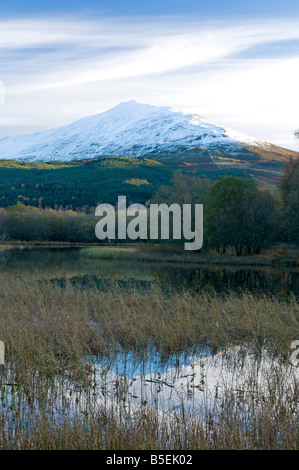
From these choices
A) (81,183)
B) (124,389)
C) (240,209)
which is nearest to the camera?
(124,389)

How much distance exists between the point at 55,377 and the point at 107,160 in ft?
579

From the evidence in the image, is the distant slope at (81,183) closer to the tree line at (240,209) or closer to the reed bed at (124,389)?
the tree line at (240,209)

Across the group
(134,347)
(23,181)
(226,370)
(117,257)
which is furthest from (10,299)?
(23,181)

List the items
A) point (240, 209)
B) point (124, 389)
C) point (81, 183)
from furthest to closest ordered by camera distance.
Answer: point (81, 183)
point (240, 209)
point (124, 389)

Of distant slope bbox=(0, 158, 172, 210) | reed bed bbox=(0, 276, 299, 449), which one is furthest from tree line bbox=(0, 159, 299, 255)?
distant slope bbox=(0, 158, 172, 210)

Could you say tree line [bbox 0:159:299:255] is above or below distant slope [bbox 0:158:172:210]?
below

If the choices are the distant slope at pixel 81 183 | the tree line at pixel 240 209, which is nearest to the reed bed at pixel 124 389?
the tree line at pixel 240 209

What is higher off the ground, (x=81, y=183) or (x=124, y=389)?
(x=81, y=183)

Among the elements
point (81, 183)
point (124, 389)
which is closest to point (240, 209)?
point (124, 389)

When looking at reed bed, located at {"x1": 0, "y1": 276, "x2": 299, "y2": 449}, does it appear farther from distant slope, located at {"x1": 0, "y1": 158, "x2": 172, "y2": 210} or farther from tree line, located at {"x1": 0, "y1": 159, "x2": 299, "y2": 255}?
distant slope, located at {"x1": 0, "y1": 158, "x2": 172, "y2": 210}

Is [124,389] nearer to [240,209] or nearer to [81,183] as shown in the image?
[240,209]

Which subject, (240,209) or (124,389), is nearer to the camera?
(124,389)

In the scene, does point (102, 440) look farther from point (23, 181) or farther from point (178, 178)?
point (23, 181)

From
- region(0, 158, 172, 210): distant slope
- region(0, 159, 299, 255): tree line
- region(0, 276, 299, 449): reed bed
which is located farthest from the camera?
region(0, 158, 172, 210): distant slope
